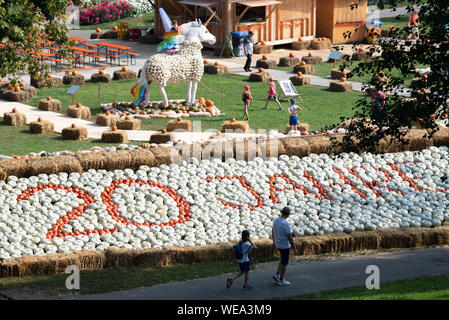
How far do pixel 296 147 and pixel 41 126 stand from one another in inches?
345

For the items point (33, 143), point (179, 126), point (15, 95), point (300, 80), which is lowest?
point (33, 143)

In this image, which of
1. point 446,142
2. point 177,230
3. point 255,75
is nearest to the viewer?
point 177,230

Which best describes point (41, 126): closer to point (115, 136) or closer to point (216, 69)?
point (115, 136)

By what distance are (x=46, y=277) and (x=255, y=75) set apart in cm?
2166

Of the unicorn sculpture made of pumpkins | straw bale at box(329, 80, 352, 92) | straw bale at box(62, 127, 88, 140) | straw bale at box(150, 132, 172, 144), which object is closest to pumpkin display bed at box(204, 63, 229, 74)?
straw bale at box(329, 80, 352, 92)

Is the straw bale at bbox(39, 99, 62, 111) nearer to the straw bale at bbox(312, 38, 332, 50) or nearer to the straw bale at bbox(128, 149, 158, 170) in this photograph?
the straw bale at bbox(128, 149, 158, 170)

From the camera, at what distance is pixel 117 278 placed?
648 inches

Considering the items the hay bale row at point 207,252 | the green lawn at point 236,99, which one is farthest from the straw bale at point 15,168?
the green lawn at point 236,99

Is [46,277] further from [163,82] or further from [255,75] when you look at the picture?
[255,75]

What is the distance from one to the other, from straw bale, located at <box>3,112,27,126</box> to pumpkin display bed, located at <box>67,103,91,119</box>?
1.84 metres

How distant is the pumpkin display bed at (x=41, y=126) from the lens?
27.2 meters

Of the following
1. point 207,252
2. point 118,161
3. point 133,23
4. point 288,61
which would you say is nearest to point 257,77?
point 288,61
